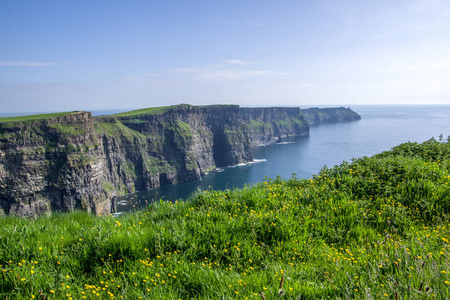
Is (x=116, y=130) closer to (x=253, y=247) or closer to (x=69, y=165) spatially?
(x=69, y=165)

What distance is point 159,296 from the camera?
4.09 metres

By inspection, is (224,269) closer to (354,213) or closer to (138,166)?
(354,213)

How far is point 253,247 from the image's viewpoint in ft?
19.0

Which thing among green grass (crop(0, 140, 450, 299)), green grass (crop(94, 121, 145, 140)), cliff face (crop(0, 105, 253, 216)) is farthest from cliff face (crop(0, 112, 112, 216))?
green grass (crop(0, 140, 450, 299))

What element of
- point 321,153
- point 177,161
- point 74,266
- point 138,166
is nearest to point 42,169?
point 138,166

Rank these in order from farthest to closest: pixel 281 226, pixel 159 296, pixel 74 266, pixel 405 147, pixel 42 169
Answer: pixel 42 169, pixel 405 147, pixel 281 226, pixel 74 266, pixel 159 296

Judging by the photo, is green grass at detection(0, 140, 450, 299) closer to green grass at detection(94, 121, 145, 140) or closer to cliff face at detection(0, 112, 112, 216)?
cliff face at detection(0, 112, 112, 216)

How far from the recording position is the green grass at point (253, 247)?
4.19 m

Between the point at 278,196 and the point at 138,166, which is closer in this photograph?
the point at 278,196

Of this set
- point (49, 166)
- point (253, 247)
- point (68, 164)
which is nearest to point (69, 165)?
point (68, 164)

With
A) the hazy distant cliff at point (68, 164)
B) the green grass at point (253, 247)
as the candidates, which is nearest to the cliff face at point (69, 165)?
the hazy distant cliff at point (68, 164)

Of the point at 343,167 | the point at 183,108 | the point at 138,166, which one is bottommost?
the point at 138,166

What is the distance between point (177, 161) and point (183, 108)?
140ft

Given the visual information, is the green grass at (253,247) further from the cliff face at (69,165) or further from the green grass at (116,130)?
the green grass at (116,130)
